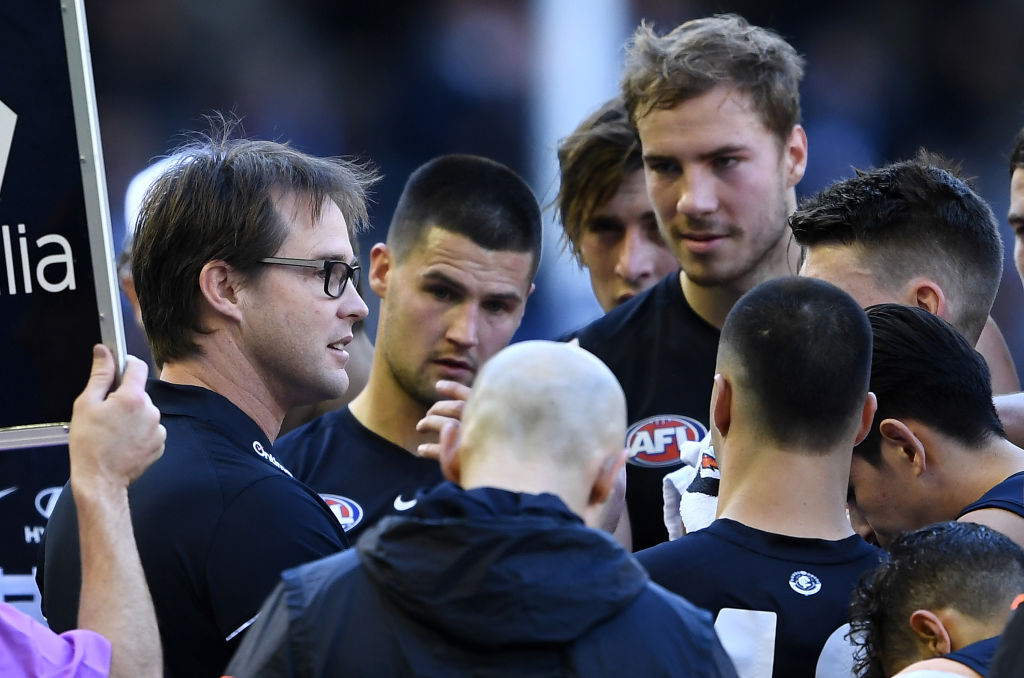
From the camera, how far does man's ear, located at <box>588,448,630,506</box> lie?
199 cm

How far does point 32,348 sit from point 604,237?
2.96 m

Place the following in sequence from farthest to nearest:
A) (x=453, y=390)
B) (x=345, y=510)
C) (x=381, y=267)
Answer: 1. (x=381, y=267)
2. (x=345, y=510)
3. (x=453, y=390)

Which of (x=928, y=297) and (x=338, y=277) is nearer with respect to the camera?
(x=338, y=277)

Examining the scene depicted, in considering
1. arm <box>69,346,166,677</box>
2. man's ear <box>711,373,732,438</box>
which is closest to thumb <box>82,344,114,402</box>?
arm <box>69,346,166,677</box>

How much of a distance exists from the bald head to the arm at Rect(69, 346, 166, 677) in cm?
76

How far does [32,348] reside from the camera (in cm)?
252

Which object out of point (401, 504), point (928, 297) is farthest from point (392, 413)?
point (928, 297)

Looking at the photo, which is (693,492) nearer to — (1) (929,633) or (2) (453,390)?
(2) (453,390)

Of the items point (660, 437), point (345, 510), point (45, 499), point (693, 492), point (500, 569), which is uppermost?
point (500, 569)

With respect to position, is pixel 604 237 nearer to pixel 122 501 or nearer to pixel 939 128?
pixel 122 501

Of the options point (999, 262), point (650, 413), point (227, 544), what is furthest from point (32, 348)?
point (999, 262)

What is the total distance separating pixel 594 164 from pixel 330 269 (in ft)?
6.73

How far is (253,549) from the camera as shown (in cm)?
258

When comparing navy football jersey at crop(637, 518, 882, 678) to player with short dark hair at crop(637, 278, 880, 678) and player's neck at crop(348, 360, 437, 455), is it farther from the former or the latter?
player's neck at crop(348, 360, 437, 455)
